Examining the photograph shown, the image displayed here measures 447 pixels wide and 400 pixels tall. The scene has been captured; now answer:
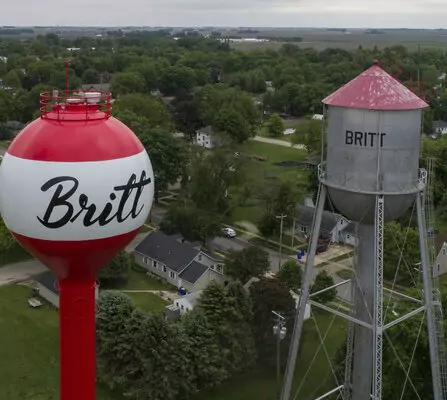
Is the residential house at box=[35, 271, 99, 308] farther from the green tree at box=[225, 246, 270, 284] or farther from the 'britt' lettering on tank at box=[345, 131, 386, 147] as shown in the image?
the 'britt' lettering on tank at box=[345, 131, 386, 147]

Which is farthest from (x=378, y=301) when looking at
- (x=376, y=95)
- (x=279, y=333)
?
(x=279, y=333)

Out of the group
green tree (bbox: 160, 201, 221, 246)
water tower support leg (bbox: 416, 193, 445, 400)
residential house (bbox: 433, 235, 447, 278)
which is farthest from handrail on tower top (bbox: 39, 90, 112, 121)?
residential house (bbox: 433, 235, 447, 278)

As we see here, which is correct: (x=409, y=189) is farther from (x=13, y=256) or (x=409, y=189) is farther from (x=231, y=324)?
(x=13, y=256)

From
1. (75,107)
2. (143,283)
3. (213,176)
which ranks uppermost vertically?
(75,107)

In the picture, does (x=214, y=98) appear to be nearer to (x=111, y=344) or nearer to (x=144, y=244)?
(x=144, y=244)

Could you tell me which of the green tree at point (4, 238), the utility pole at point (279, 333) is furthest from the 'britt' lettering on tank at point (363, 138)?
the green tree at point (4, 238)

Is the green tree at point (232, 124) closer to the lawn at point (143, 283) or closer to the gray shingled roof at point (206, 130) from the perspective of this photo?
the gray shingled roof at point (206, 130)

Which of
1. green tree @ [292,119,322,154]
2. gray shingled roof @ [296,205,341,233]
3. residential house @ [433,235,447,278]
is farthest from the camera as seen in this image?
green tree @ [292,119,322,154]
